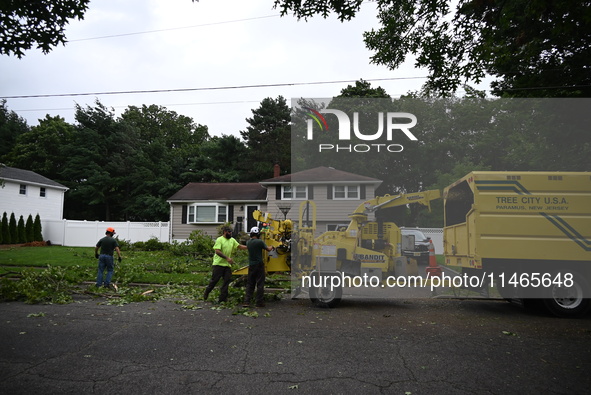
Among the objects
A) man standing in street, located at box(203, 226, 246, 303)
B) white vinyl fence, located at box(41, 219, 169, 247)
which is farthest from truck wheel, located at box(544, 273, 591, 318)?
white vinyl fence, located at box(41, 219, 169, 247)

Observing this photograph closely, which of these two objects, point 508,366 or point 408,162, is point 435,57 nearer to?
point 508,366

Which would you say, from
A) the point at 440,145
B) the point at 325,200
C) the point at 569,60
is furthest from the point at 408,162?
the point at 569,60

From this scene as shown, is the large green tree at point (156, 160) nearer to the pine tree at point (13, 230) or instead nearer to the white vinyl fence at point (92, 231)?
the white vinyl fence at point (92, 231)

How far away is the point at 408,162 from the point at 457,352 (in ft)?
88.0

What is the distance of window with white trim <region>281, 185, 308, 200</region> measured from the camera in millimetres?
22875

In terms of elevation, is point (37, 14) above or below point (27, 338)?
above

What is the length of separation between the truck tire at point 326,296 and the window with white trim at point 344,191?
12.6 metres

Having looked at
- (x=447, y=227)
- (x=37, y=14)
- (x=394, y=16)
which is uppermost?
(x=394, y=16)

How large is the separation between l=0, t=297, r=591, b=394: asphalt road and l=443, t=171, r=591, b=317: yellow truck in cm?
63

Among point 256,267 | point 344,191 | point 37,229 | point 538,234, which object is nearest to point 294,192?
point 344,191

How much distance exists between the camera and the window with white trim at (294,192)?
22875 mm

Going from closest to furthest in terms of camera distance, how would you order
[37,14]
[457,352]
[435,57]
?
[37,14]
[457,352]
[435,57]

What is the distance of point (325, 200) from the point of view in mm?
21172

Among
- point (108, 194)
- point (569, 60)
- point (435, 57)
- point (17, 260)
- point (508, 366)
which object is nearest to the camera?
point (508, 366)
